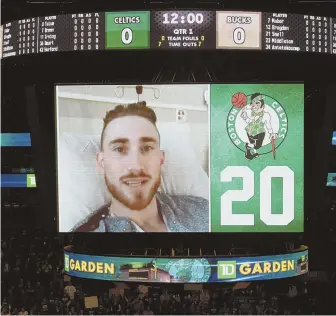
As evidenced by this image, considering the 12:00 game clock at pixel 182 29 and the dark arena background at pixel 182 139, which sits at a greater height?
the 12:00 game clock at pixel 182 29

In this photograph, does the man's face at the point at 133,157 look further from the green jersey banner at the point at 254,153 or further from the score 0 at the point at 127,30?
the score 0 at the point at 127,30

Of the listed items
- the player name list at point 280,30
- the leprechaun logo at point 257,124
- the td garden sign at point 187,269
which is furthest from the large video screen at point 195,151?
the player name list at point 280,30

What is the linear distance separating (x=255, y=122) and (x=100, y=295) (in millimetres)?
5901

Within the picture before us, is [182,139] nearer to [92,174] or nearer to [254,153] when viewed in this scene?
Result: [254,153]

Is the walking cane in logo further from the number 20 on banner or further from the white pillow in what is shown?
the white pillow

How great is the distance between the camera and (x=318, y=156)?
16.4 meters

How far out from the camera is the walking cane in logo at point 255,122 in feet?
50.0

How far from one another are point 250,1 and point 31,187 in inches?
273

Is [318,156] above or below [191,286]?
above

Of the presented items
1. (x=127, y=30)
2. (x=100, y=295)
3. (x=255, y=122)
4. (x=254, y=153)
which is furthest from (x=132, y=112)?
(x=100, y=295)

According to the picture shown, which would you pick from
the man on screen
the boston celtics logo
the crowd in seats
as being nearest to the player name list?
the man on screen

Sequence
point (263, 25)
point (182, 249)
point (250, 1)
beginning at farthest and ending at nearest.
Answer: point (182, 249), point (250, 1), point (263, 25)

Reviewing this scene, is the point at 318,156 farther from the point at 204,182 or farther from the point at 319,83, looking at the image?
the point at 204,182

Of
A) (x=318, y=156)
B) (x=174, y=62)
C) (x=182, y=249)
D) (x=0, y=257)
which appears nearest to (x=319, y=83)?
(x=318, y=156)
